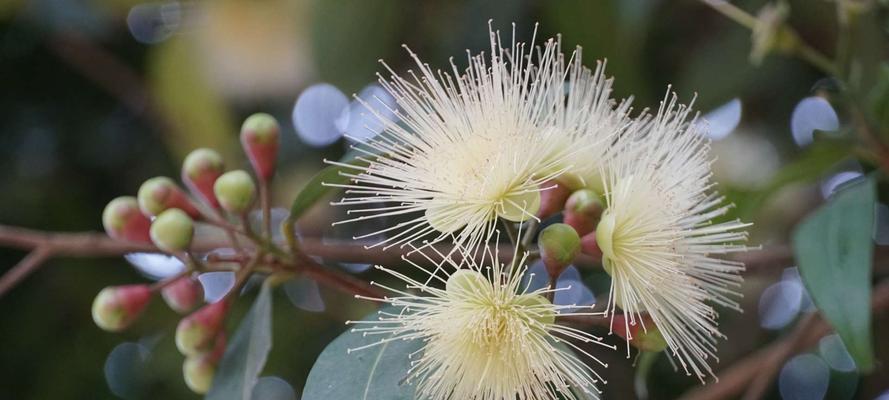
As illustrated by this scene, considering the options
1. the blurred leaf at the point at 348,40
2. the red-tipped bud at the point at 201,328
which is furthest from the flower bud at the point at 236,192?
the blurred leaf at the point at 348,40

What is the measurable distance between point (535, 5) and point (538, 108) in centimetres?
121

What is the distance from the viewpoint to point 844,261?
39.1 inches

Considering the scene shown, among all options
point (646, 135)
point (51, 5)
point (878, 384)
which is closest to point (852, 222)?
point (646, 135)

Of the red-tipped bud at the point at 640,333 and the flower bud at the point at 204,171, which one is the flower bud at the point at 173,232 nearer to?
the flower bud at the point at 204,171

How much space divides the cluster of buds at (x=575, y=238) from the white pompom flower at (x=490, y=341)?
0.03m

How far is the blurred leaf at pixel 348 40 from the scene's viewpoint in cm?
197

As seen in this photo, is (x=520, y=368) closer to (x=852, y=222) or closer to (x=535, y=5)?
(x=852, y=222)

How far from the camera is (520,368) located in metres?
0.83

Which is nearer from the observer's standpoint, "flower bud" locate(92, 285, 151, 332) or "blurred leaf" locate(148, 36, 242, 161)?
"flower bud" locate(92, 285, 151, 332)

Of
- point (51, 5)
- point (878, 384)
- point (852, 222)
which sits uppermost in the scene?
point (51, 5)

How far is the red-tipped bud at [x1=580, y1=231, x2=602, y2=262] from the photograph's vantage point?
92 cm

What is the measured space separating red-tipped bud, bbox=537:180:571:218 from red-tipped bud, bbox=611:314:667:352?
0.12m

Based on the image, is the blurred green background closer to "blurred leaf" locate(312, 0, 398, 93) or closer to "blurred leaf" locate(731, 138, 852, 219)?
"blurred leaf" locate(312, 0, 398, 93)

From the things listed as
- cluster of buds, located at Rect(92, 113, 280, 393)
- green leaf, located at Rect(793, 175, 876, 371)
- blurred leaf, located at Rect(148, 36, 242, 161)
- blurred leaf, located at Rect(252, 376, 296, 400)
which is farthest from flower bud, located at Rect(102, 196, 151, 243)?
blurred leaf, located at Rect(252, 376, 296, 400)
